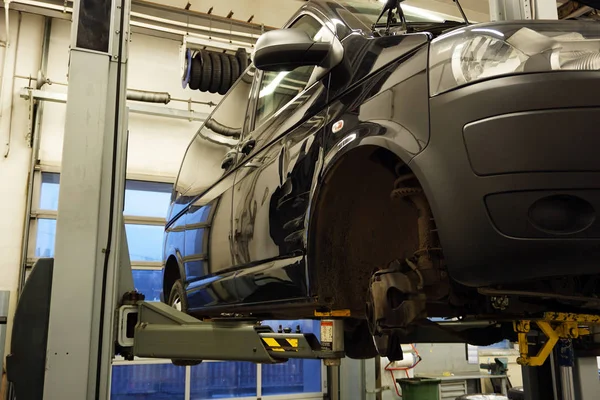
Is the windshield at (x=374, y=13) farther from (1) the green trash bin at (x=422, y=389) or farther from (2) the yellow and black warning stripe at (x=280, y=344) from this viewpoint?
(1) the green trash bin at (x=422, y=389)

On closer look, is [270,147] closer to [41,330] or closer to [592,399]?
[41,330]

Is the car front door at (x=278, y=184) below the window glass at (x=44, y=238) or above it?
below

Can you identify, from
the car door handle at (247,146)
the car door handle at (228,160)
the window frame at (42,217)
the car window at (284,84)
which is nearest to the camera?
the car window at (284,84)

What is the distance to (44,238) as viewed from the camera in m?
5.81

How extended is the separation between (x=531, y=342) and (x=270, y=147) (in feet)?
4.92

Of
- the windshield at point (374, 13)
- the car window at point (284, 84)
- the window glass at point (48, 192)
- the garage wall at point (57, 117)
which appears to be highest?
the garage wall at point (57, 117)

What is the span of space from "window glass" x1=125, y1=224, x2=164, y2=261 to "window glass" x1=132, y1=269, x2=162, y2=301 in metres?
0.14

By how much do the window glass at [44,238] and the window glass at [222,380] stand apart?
201 centimetres

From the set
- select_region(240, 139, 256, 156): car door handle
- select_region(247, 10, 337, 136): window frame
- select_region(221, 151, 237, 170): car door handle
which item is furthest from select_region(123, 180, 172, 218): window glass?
select_region(240, 139, 256, 156): car door handle

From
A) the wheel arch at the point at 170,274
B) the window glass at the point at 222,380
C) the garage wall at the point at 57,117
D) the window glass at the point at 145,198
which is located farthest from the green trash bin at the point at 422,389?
the garage wall at the point at 57,117

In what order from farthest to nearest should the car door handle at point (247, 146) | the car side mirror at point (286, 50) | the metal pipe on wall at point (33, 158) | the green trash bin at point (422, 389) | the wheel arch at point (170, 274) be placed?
the metal pipe on wall at point (33, 158) < the green trash bin at point (422, 389) < the wheel arch at point (170, 274) < the car door handle at point (247, 146) < the car side mirror at point (286, 50)

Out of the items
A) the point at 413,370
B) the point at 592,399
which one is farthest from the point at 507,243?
the point at 413,370

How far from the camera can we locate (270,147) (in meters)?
2.28

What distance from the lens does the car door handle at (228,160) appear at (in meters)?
2.71
